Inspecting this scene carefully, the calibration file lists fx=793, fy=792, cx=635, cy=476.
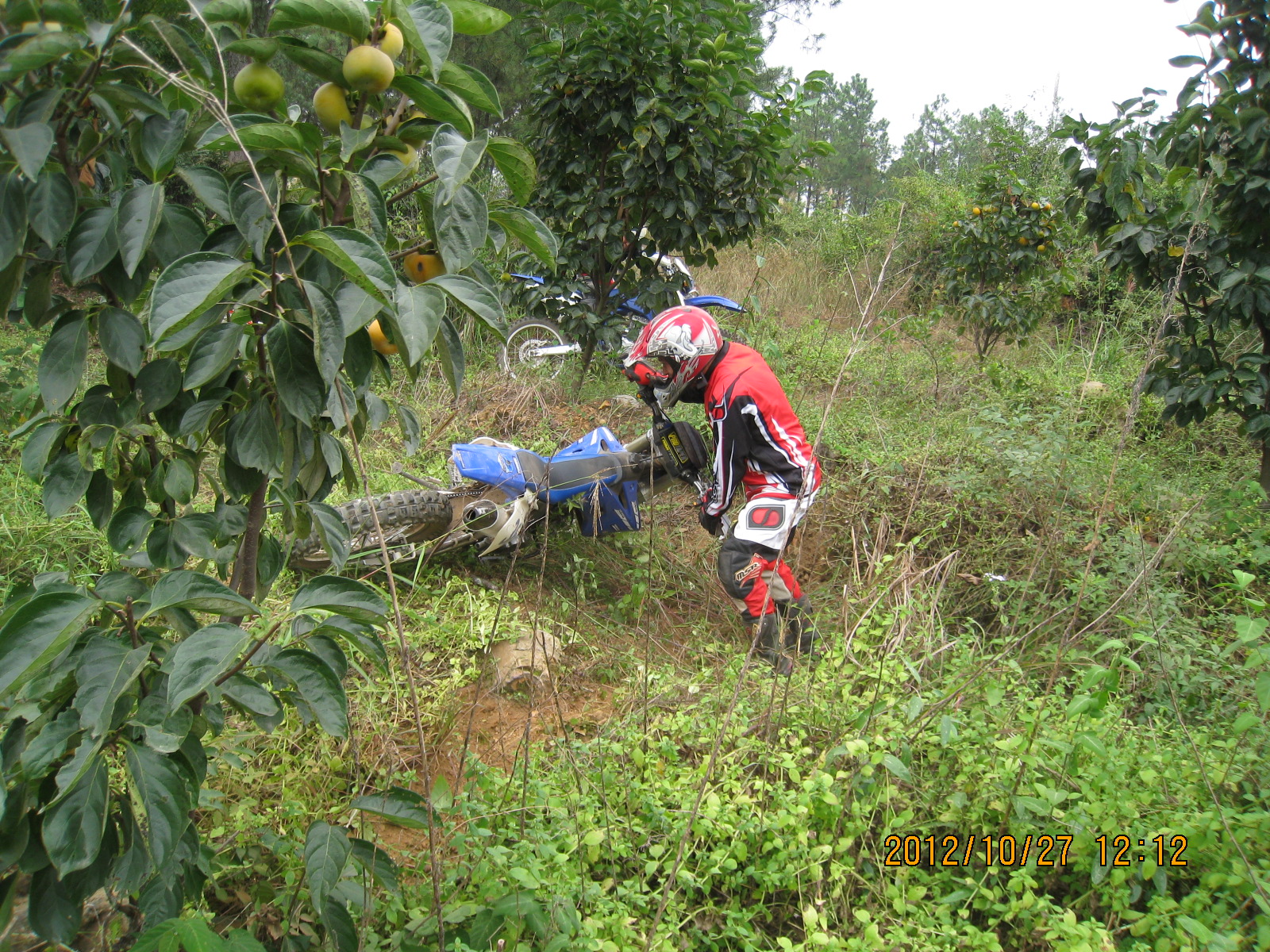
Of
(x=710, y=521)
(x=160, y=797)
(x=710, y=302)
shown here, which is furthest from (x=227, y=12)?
(x=710, y=302)

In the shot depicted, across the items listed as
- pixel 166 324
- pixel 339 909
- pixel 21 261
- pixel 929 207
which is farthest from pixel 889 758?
pixel 929 207

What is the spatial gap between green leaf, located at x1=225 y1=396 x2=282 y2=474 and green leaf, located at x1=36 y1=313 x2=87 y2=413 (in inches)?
8.0

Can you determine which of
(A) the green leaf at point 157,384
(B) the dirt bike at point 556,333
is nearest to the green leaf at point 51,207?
(A) the green leaf at point 157,384

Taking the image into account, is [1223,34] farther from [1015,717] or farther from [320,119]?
[320,119]

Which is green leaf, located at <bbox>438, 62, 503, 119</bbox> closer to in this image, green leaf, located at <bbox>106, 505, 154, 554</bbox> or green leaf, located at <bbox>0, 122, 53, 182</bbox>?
green leaf, located at <bbox>0, 122, 53, 182</bbox>

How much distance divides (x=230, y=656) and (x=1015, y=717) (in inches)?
90.6

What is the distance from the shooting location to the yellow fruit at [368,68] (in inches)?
40.4

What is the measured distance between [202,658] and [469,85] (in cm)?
90

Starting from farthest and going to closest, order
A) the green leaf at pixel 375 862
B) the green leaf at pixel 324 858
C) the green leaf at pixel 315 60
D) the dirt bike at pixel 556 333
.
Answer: the dirt bike at pixel 556 333
the green leaf at pixel 375 862
the green leaf at pixel 324 858
the green leaf at pixel 315 60

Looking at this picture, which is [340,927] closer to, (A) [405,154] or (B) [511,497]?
(A) [405,154]

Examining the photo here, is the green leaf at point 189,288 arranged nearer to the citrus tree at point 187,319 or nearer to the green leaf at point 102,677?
the citrus tree at point 187,319

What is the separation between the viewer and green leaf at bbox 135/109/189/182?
1.07m

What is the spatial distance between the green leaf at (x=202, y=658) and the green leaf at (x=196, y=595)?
0.15 feet

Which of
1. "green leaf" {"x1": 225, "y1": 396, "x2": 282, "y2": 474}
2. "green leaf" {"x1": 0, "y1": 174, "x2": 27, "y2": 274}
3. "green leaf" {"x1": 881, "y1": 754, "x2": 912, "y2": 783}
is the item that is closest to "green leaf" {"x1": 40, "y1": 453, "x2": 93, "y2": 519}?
"green leaf" {"x1": 225, "y1": 396, "x2": 282, "y2": 474}
